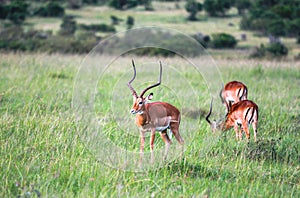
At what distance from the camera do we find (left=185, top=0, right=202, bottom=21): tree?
29328 mm

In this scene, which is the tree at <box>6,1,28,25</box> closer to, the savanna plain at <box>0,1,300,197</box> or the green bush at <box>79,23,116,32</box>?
the green bush at <box>79,23,116,32</box>

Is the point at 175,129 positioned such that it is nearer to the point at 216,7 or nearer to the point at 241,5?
the point at 216,7

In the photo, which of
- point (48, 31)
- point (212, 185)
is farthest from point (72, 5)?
point (212, 185)

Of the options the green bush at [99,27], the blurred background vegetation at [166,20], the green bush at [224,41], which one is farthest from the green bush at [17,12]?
the green bush at [224,41]

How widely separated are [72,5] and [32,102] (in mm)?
25163

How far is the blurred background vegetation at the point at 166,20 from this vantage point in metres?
26.0

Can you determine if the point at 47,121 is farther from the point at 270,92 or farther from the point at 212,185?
the point at 270,92

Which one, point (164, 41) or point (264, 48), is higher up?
point (164, 41)

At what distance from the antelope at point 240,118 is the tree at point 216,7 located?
24562 mm

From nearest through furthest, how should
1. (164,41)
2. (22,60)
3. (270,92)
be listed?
(164,41), (270,92), (22,60)

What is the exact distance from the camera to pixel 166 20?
27500 mm

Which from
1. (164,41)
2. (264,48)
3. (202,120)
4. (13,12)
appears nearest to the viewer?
(164,41)

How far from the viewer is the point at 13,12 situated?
29484 millimetres

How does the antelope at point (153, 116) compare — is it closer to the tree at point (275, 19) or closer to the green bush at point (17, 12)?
the tree at point (275, 19)
